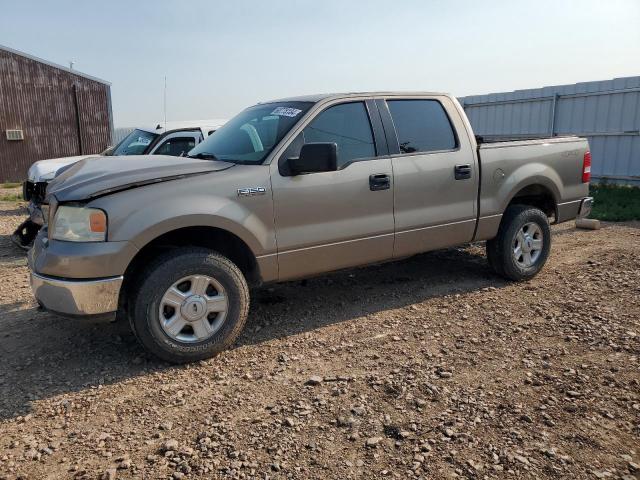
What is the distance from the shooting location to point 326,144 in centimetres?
397

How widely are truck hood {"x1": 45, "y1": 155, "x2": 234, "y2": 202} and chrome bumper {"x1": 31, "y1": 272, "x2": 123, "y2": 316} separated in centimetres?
56

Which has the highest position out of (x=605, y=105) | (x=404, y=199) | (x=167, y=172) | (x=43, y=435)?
(x=605, y=105)

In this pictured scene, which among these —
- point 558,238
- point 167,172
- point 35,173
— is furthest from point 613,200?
point 35,173

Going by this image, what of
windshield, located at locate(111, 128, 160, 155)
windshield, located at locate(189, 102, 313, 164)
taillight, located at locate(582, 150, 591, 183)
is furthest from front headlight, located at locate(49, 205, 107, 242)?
taillight, located at locate(582, 150, 591, 183)

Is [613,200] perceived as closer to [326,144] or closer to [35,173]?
[326,144]

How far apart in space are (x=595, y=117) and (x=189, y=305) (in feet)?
38.8

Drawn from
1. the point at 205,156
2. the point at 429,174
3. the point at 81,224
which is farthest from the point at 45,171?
the point at 429,174

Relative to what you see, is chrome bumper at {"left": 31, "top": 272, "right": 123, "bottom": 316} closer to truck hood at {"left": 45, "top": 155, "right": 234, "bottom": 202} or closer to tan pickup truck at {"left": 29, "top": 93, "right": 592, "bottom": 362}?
tan pickup truck at {"left": 29, "top": 93, "right": 592, "bottom": 362}

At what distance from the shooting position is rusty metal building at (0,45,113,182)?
64.4 ft

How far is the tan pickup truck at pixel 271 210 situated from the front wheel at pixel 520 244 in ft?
0.05

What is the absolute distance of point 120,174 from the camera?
12.4 feet

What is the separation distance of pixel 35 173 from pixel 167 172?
18.4ft

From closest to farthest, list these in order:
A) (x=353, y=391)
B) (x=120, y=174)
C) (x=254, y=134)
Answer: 1. (x=353, y=391)
2. (x=120, y=174)
3. (x=254, y=134)

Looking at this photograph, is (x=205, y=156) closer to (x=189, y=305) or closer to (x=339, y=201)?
(x=339, y=201)
